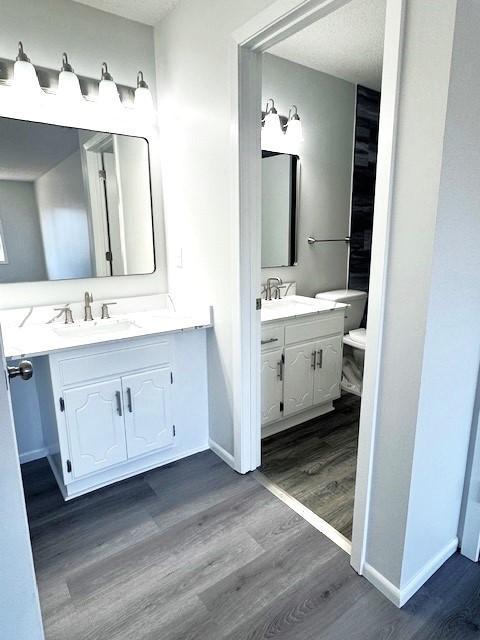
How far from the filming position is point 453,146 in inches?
43.6

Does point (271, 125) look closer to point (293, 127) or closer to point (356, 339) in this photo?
point (293, 127)

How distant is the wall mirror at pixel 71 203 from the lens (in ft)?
6.63

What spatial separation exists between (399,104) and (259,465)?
1850 mm

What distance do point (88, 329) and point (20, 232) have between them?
0.62 metres

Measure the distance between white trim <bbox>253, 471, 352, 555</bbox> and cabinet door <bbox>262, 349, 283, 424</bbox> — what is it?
40 centimetres

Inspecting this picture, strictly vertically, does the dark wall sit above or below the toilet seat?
above

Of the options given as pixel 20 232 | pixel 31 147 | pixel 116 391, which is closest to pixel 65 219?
pixel 20 232

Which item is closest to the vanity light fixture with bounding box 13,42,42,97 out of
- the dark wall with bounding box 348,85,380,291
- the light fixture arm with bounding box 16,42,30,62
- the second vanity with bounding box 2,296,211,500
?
the light fixture arm with bounding box 16,42,30,62

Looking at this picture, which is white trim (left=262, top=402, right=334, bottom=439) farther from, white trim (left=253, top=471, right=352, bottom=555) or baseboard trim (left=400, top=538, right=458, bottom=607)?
baseboard trim (left=400, top=538, right=458, bottom=607)

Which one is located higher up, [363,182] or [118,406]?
[363,182]

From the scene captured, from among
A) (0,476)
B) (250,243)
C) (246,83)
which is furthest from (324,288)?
(0,476)

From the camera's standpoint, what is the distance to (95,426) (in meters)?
1.93

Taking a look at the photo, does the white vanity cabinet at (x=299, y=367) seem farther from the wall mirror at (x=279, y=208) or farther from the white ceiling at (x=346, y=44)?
the white ceiling at (x=346, y=44)

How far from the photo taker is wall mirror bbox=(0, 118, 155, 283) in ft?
6.63
